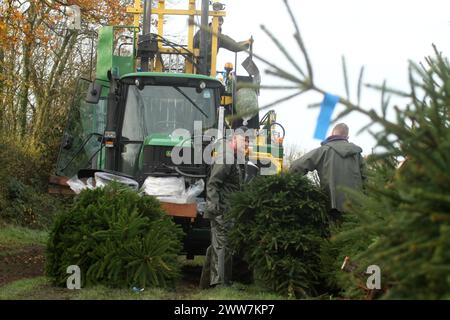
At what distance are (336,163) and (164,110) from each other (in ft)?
9.99

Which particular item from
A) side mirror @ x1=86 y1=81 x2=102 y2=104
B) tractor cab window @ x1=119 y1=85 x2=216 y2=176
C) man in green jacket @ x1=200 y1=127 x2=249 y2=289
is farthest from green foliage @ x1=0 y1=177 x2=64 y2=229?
man in green jacket @ x1=200 y1=127 x2=249 y2=289

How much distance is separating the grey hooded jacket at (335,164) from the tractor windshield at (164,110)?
7.39ft

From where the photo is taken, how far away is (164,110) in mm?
9859

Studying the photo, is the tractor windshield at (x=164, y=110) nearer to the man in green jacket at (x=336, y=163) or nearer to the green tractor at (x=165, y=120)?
the green tractor at (x=165, y=120)

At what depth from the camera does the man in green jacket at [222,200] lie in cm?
800

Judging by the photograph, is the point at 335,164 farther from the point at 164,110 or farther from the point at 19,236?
the point at 19,236

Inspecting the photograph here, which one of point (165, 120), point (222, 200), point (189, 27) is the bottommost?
point (222, 200)

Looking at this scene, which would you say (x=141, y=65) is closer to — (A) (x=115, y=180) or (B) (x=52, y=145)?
(A) (x=115, y=180)

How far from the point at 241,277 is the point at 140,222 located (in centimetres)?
166

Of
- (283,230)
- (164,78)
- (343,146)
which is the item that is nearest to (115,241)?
(283,230)

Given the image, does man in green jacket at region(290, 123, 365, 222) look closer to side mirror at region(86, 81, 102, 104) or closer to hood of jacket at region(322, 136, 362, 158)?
hood of jacket at region(322, 136, 362, 158)

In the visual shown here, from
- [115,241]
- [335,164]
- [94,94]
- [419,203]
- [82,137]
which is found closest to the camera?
[419,203]

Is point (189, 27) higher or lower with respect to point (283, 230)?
higher
